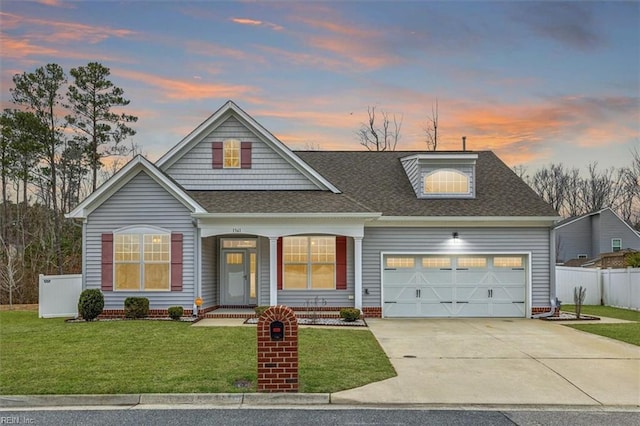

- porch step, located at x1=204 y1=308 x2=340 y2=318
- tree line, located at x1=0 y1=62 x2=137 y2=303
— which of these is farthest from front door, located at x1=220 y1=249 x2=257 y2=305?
tree line, located at x1=0 y1=62 x2=137 y2=303

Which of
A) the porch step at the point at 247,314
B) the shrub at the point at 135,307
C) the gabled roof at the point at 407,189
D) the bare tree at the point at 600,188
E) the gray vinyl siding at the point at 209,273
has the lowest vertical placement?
the porch step at the point at 247,314

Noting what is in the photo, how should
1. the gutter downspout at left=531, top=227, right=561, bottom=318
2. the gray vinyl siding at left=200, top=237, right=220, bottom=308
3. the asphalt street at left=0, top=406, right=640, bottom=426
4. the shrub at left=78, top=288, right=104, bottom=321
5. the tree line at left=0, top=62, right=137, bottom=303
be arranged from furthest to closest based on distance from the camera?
the tree line at left=0, top=62, right=137, bottom=303
the gutter downspout at left=531, top=227, right=561, bottom=318
the gray vinyl siding at left=200, top=237, right=220, bottom=308
the shrub at left=78, top=288, right=104, bottom=321
the asphalt street at left=0, top=406, right=640, bottom=426

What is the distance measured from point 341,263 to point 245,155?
5.07 metres

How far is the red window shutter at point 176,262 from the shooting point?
16547mm

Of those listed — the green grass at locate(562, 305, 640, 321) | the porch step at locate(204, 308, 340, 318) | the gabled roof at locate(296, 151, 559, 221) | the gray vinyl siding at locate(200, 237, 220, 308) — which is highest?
the gabled roof at locate(296, 151, 559, 221)

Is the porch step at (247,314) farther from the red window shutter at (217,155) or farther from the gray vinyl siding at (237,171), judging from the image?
the red window shutter at (217,155)

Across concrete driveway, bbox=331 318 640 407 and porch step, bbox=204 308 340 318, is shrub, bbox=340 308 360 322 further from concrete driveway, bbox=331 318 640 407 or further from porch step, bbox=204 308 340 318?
concrete driveway, bbox=331 318 640 407

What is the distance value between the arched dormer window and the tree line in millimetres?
20152

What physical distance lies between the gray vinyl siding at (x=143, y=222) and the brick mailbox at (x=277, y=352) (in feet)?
29.8

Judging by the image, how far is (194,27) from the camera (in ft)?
58.1

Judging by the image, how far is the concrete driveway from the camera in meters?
7.92

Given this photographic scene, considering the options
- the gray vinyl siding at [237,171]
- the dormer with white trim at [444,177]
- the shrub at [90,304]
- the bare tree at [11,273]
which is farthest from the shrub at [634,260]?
the bare tree at [11,273]

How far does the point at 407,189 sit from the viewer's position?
65.2 ft

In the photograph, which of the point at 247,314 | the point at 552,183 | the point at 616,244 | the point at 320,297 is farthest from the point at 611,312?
the point at 552,183
